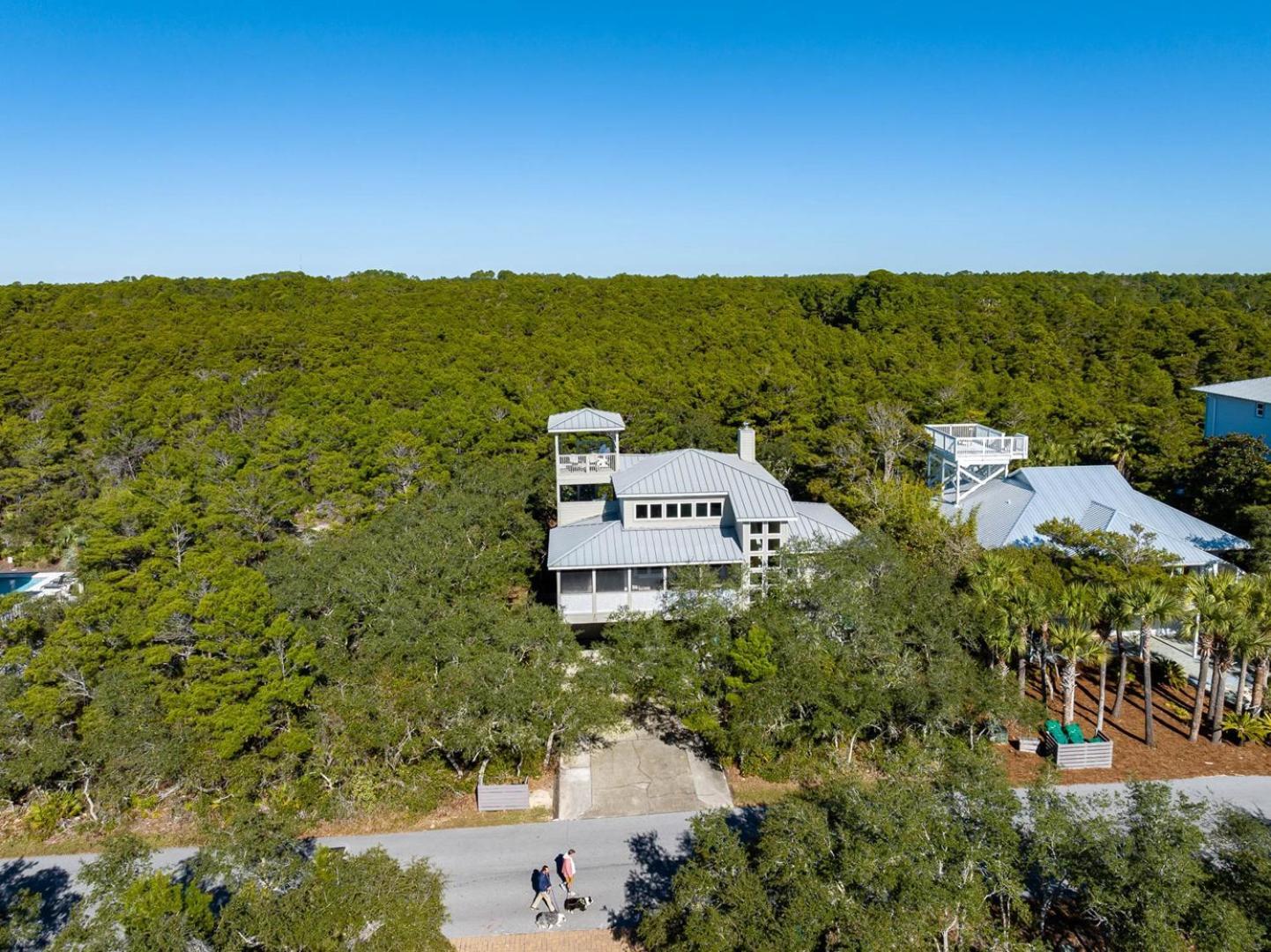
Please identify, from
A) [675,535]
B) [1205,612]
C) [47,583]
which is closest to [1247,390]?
[1205,612]

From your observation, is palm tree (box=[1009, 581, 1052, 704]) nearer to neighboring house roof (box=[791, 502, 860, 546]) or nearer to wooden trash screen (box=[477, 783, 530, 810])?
neighboring house roof (box=[791, 502, 860, 546])

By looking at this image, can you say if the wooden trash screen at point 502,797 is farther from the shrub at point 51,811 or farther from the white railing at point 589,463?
the white railing at point 589,463

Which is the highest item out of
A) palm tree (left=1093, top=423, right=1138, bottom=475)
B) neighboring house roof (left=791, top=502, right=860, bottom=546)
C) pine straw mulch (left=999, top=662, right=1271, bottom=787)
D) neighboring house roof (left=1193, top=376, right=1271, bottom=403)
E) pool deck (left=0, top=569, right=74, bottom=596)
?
neighboring house roof (left=1193, top=376, right=1271, bottom=403)

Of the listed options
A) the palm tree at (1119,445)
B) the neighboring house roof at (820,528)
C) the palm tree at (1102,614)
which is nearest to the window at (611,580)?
the neighboring house roof at (820,528)

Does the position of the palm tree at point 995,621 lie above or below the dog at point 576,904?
above

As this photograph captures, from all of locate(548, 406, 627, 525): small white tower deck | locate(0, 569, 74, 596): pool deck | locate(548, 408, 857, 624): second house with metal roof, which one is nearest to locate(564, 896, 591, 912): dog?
locate(548, 408, 857, 624): second house with metal roof

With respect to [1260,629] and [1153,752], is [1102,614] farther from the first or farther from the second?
[1153,752]

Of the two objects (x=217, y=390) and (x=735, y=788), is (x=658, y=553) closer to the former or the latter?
(x=735, y=788)
